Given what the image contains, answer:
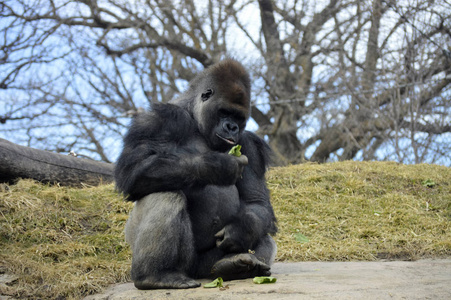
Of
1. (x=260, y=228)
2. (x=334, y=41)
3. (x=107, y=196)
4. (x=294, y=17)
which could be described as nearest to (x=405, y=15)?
(x=334, y=41)

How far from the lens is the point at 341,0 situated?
13.3m

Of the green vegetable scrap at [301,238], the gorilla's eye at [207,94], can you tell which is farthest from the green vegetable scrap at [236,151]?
the green vegetable scrap at [301,238]

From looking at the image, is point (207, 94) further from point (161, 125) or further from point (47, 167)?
point (47, 167)

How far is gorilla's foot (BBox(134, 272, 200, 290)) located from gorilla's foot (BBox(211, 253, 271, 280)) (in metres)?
0.23

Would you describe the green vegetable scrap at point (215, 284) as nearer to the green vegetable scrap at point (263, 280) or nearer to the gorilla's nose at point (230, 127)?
the green vegetable scrap at point (263, 280)

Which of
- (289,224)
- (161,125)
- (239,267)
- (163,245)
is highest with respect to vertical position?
(161,125)

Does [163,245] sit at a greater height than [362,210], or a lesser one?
lesser

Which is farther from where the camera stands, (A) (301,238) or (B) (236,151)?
(A) (301,238)

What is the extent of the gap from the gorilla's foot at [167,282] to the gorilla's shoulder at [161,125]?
98 centimetres

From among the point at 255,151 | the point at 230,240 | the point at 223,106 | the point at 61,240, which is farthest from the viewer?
the point at 61,240

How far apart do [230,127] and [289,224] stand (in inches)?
106

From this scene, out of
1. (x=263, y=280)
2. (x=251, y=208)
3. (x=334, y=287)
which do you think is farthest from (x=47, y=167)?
(x=334, y=287)

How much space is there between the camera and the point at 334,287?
10.2 ft

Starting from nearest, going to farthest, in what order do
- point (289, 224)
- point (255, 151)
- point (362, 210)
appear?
point (255, 151) → point (289, 224) → point (362, 210)
